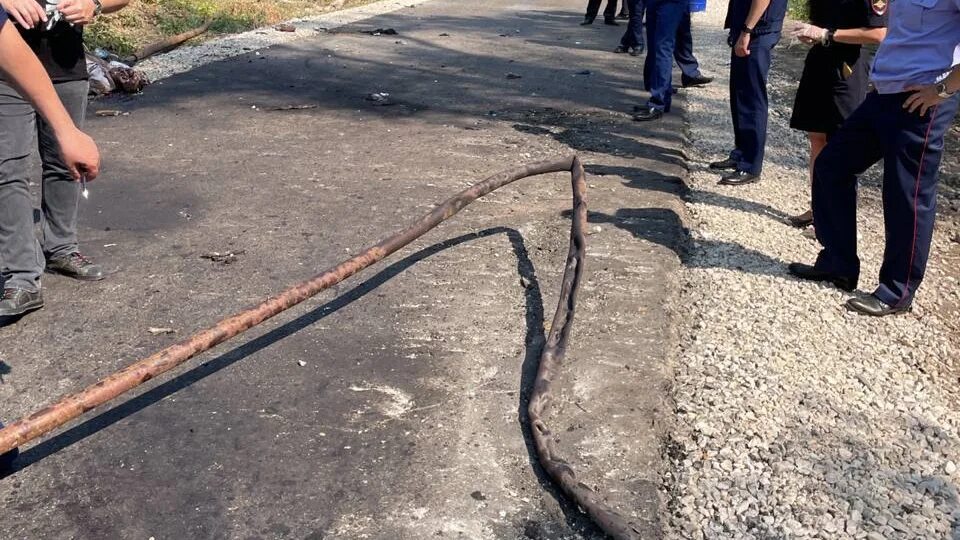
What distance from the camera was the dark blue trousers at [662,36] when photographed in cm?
723

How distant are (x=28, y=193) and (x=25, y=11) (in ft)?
2.69

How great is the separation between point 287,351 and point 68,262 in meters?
1.37

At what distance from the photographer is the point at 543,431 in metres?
A: 2.83

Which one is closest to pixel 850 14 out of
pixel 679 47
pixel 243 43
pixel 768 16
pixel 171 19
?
pixel 768 16

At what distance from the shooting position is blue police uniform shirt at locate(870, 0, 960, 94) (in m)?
3.58

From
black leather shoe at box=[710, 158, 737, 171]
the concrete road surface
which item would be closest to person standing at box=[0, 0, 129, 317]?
the concrete road surface

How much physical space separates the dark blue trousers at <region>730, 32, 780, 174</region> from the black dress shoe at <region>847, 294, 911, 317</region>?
198 centimetres

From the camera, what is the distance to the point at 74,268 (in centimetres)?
408

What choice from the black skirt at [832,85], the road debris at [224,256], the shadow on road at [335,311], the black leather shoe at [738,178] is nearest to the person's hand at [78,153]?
the shadow on road at [335,311]

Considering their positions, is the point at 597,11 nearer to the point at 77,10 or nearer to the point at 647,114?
the point at 647,114

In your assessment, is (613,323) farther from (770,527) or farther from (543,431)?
(770,527)

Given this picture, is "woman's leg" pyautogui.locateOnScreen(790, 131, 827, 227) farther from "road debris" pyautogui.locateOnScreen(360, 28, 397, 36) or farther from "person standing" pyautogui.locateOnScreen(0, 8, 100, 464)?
"road debris" pyautogui.locateOnScreen(360, 28, 397, 36)

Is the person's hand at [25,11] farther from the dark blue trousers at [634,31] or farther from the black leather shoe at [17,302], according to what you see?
the dark blue trousers at [634,31]

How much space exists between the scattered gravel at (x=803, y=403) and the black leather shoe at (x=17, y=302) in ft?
9.07
